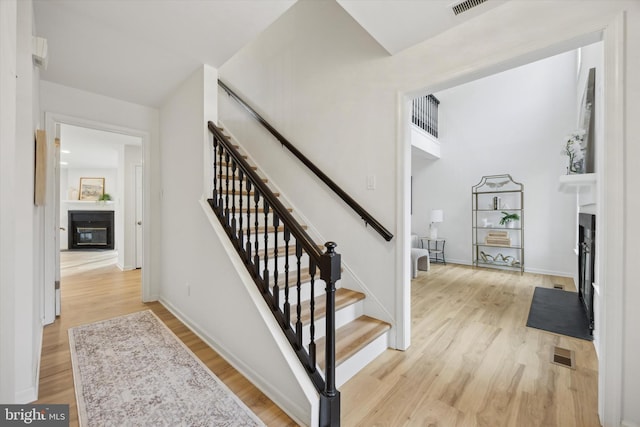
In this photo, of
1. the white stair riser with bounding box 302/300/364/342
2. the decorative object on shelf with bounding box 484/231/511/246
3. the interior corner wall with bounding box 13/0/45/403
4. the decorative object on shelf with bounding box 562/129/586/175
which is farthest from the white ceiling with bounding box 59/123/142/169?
the decorative object on shelf with bounding box 484/231/511/246

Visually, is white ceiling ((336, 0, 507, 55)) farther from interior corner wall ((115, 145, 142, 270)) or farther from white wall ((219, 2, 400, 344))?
interior corner wall ((115, 145, 142, 270))

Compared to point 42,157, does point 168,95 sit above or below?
above

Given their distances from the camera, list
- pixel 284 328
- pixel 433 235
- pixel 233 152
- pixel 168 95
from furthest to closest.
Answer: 1. pixel 433 235
2. pixel 168 95
3. pixel 233 152
4. pixel 284 328

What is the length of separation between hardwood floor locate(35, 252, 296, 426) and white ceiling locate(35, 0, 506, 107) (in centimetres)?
244

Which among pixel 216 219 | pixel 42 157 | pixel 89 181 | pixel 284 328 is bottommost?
pixel 284 328

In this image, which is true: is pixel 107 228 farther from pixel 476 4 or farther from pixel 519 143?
pixel 519 143

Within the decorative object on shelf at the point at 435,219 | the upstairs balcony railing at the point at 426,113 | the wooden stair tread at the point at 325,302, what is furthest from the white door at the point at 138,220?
the decorative object on shelf at the point at 435,219

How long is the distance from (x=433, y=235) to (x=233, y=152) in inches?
206

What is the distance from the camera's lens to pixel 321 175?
2.72 meters

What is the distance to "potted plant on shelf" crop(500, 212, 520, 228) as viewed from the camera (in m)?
5.28

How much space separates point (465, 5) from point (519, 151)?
4615 millimetres

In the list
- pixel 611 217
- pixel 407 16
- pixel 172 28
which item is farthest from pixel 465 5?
pixel 172 28

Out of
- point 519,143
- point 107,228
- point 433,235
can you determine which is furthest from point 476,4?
point 107,228

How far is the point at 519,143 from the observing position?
5.22m
